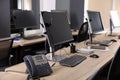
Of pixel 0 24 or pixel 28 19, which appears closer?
pixel 0 24

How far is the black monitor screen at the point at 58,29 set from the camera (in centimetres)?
224

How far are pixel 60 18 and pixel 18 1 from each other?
261 cm

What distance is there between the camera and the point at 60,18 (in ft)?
8.12

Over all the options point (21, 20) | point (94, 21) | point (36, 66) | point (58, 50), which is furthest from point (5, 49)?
point (94, 21)

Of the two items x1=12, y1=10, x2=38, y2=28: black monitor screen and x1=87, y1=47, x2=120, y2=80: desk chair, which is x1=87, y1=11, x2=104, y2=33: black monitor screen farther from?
x1=87, y1=47, x2=120, y2=80: desk chair

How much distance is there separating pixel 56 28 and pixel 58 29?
0.15 feet

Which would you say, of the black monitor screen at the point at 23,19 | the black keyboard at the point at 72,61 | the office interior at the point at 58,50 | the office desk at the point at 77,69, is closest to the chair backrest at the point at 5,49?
the office interior at the point at 58,50

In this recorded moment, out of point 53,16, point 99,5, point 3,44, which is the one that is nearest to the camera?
point 53,16

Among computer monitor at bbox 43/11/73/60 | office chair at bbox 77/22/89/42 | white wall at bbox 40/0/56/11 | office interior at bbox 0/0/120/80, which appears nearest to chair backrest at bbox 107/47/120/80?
office interior at bbox 0/0/120/80

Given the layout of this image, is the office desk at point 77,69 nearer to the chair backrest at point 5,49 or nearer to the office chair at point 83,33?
the chair backrest at point 5,49

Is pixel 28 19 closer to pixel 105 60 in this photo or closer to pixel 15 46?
pixel 15 46

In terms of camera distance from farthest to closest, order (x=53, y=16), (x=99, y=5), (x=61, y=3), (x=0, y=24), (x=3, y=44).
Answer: (x=99, y=5) < (x=61, y=3) < (x=0, y=24) < (x=3, y=44) < (x=53, y=16)

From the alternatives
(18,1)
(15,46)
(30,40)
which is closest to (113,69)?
(15,46)

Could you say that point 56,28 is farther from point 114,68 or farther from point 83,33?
point 83,33
